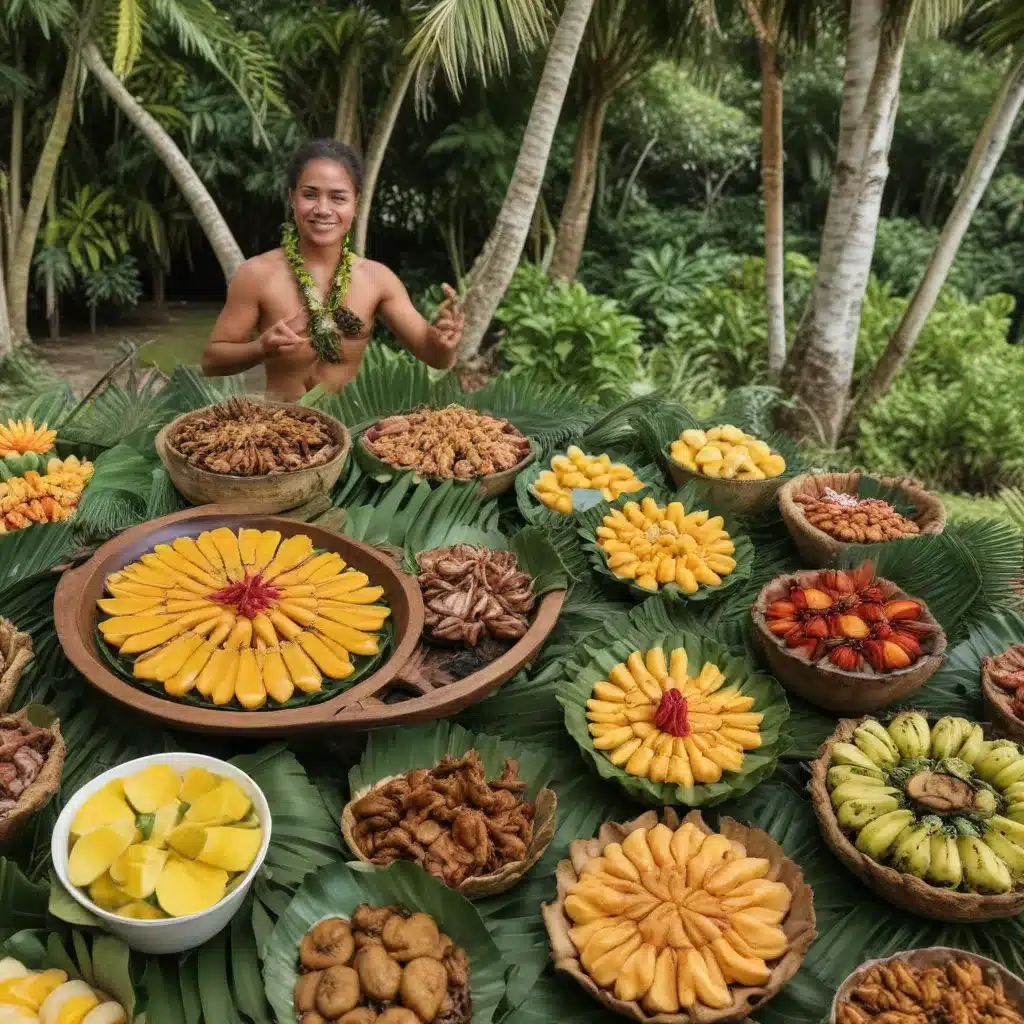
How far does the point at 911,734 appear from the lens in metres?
2.12

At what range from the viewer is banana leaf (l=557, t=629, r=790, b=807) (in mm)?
2020

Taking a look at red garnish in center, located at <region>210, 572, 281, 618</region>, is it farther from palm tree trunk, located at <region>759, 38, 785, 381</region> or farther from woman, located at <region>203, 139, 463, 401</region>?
palm tree trunk, located at <region>759, 38, 785, 381</region>

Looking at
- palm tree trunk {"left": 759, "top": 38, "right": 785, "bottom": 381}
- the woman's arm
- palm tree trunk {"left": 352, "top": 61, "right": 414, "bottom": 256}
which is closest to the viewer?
the woman's arm

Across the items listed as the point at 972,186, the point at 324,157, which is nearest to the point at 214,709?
the point at 324,157

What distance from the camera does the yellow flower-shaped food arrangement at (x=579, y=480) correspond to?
3002mm

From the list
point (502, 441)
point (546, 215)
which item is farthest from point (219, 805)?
point (546, 215)

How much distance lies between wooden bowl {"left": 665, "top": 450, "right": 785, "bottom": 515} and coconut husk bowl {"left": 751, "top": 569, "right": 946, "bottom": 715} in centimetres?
74

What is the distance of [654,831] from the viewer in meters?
1.89

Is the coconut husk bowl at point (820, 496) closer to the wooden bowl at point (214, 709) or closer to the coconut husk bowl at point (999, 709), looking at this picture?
the coconut husk bowl at point (999, 709)

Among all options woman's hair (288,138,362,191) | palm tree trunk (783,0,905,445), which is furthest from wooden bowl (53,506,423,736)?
palm tree trunk (783,0,905,445)

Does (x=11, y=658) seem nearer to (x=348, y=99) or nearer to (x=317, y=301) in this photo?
(x=317, y=301)

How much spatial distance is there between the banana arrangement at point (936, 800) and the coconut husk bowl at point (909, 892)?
0.03 metres

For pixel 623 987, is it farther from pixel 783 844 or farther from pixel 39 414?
pixel 39 414

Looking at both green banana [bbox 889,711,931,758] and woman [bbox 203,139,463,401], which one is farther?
woman [bbox 203,139,463,401]
